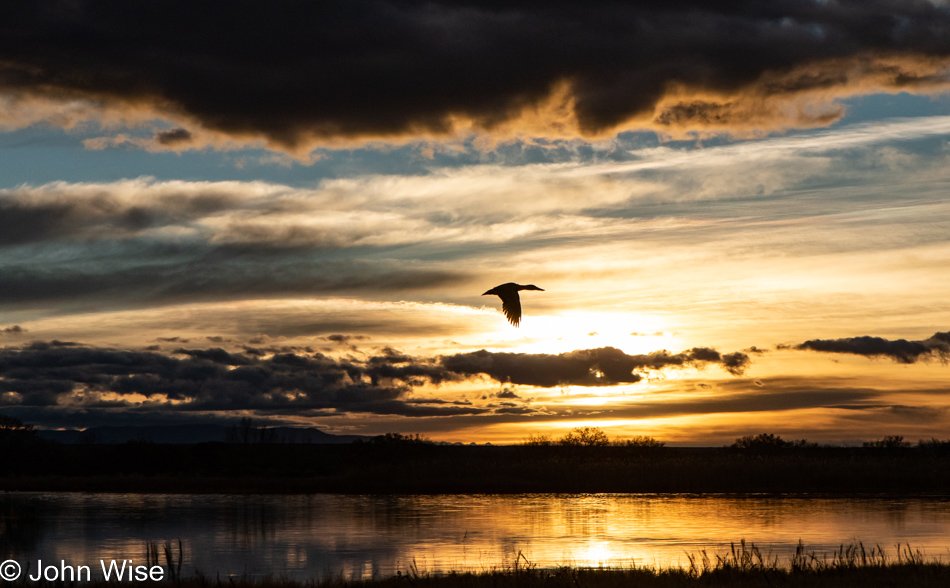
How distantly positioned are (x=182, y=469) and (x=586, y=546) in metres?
62.0

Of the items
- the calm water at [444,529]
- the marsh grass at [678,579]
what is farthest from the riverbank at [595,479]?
the marsh grass at [678,579]

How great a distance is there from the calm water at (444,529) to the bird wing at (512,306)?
9.20 metres

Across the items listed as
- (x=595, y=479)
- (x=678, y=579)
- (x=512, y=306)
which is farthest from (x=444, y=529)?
(x=595, y=479)

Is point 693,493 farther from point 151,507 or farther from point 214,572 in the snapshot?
point 214,572

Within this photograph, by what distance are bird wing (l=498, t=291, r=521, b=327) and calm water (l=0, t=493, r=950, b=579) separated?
9.20m

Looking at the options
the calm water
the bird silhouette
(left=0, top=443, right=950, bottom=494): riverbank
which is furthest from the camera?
(left=0, top=443, right=950, bottom=494): riverbank

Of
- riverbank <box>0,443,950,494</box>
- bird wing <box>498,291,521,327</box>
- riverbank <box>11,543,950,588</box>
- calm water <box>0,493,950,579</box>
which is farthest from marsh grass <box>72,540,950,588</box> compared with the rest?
riverbank <box>0,443,950,494</box>

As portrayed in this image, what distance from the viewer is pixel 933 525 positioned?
35188mm

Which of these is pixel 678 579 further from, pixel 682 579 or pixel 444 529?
pixel 444 529

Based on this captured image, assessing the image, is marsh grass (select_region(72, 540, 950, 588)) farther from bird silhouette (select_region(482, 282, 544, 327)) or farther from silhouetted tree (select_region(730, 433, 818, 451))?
silhouetted tree (select_region(730, 433, 818, 451))

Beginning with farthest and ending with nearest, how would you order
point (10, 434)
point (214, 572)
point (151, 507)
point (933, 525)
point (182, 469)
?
point (10, 434)
point (182, 469)
point (151, 507)
point (933, 525)
point (214, 572)

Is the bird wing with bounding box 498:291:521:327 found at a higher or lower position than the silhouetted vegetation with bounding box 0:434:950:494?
higher

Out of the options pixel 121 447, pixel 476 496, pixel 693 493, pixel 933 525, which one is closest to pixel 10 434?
pixel 121 447

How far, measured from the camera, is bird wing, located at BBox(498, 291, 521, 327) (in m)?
18.3
